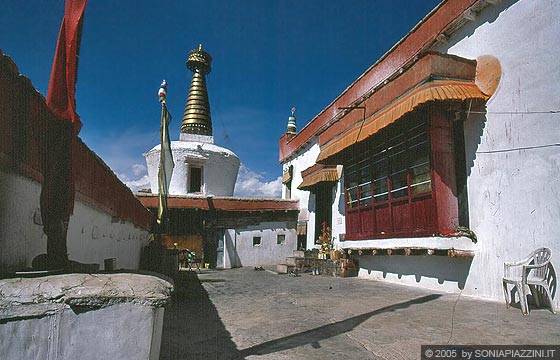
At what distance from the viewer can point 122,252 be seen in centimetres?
786

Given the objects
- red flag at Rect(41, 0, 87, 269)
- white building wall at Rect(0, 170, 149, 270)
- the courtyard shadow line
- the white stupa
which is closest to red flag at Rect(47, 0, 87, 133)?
red flag at Rect(41, 0, 87, 269)

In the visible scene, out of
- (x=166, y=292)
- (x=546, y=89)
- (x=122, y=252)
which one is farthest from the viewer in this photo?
(x=122, y=252)

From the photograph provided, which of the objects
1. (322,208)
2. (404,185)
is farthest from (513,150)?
(322,208)

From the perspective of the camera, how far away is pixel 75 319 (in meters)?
1.98

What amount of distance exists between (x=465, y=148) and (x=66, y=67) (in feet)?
23.6

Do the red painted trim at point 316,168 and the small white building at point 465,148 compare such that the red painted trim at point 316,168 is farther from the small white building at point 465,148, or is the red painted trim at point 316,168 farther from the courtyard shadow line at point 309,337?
the courtyard shadow line at point 309,337

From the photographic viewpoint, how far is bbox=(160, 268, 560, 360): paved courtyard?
11.1ft

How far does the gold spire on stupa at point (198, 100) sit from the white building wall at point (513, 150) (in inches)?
774

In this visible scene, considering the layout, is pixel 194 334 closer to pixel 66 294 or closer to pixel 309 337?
pixel 309 337

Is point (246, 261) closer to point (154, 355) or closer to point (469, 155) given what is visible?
point (469, 155)

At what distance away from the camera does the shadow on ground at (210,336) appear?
333cm

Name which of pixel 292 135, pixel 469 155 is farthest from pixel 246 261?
pixel 469 155

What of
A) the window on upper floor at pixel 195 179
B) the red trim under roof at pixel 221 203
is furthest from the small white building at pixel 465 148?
the window on upper floor at pixel 195 179

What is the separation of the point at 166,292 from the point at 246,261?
1554 centimetres
